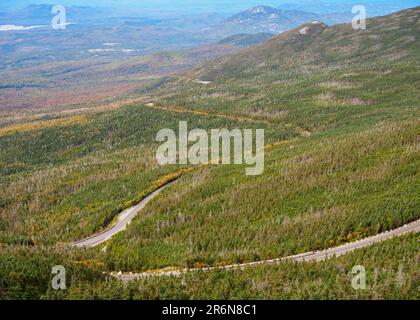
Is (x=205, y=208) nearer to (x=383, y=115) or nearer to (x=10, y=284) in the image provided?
(x=10, y=284)

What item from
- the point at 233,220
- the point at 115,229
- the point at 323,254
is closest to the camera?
the point at 323,254

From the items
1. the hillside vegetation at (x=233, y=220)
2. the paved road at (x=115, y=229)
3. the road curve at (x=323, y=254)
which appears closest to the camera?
the hillside vegetation at (x=233, y=220)

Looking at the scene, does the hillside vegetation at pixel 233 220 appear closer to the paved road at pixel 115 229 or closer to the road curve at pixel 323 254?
the road curve at pixel 323 254

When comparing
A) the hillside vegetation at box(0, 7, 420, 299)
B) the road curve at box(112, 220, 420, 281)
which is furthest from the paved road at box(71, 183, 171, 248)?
the road curve at box(112, 220, 420, 281)

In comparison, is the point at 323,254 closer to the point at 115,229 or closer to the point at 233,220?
the point at 233,220

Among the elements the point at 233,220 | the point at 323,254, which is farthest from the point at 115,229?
the point at 323,254

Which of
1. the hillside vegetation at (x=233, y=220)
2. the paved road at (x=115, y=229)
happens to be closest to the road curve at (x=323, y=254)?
the hillside vegetation at (x=233, y=220)

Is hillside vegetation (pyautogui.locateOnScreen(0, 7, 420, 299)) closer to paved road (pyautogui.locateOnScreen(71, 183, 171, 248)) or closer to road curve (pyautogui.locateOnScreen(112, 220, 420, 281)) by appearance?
road curve (pyautogui.locateOnScreen(112, 220, 420, 281))

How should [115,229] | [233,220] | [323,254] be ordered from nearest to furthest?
[323,254]
[233,220]
[115,229]
